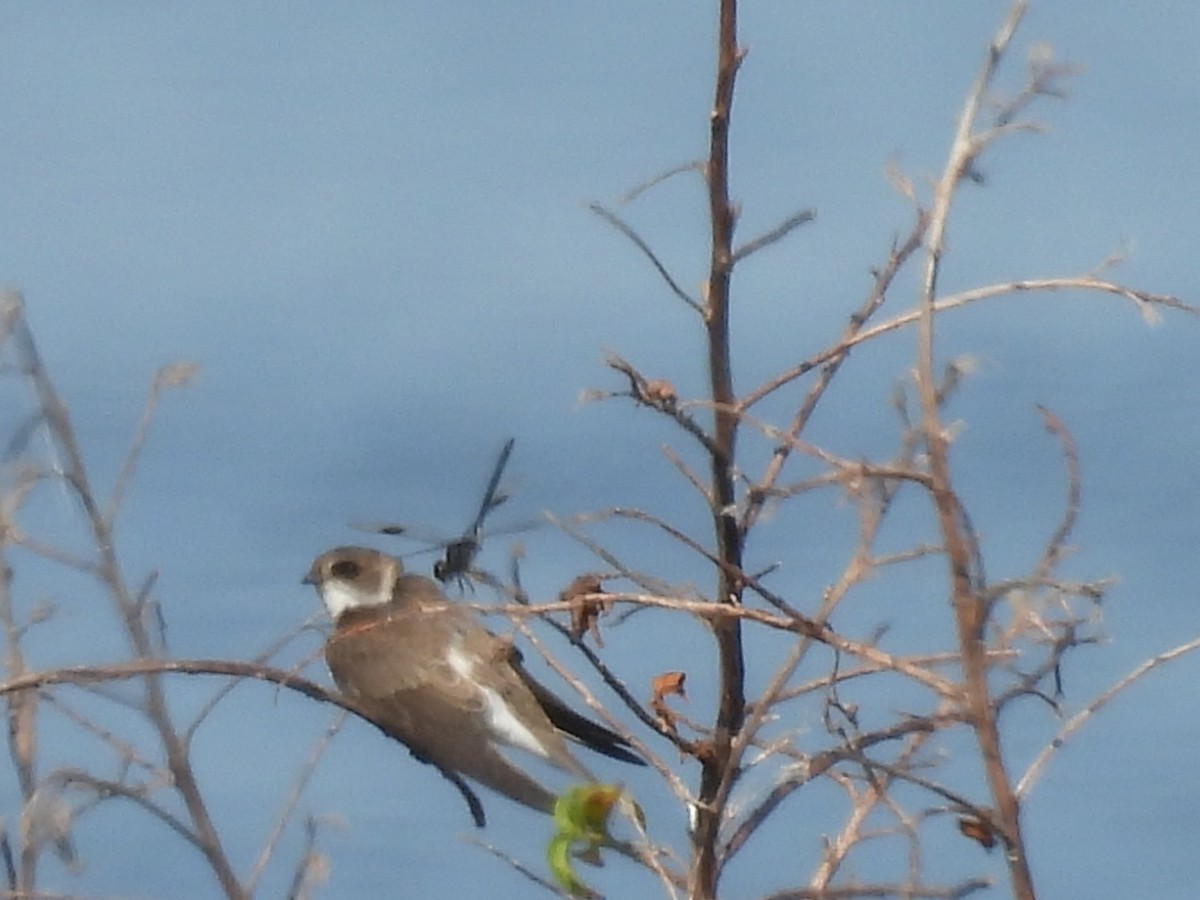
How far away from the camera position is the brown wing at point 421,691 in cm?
Answer: 418

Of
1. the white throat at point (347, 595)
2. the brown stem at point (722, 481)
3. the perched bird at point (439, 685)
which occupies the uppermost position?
the white throat at point (347, 595)

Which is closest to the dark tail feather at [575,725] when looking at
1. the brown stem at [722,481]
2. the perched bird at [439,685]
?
the perched bird at [439,685]

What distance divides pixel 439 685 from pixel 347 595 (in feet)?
2.41

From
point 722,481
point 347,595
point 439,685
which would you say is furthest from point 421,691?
point 722,481

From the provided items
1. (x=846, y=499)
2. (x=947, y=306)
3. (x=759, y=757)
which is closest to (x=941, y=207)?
(x=947, y=306)

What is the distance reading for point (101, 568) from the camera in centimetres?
345

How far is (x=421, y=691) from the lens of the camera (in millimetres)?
4582

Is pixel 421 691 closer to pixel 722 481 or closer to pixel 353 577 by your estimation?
pixel 353 577

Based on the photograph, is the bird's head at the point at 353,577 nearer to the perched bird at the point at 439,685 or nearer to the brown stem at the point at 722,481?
the perched bird at the point at 439,685

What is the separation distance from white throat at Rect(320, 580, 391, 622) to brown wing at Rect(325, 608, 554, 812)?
0.28 metres

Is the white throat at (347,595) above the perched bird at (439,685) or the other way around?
above

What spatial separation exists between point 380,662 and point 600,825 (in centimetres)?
264

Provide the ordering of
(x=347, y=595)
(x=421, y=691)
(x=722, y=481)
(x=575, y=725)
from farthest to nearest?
(x=347, y=595), (x=421, y=691), (x=575, y=725), (x=722, y=481)

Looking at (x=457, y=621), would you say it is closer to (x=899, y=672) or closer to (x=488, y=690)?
→ (x=488, y=690)
